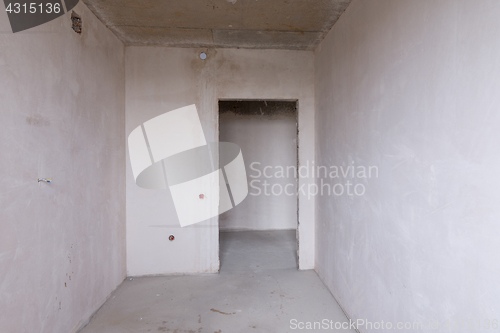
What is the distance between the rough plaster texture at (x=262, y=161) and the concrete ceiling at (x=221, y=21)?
A: 2151 mm

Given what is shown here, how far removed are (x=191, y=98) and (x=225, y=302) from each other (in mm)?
2362

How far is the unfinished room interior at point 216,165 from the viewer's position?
4.00ft

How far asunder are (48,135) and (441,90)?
7.97 feet

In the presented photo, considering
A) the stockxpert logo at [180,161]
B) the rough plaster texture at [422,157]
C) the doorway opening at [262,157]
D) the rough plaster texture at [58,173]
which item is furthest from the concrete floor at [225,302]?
the doorway opening at [262,157]

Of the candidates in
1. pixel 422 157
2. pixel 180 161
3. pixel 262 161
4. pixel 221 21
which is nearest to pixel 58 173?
pixel 180 161

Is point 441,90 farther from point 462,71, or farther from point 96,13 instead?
point 96,13

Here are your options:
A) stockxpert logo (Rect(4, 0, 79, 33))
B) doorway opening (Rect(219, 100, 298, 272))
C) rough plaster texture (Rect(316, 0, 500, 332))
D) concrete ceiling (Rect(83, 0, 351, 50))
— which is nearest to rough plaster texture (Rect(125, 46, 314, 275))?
concrete ceiling (Rect(83, 0, 351, 50))

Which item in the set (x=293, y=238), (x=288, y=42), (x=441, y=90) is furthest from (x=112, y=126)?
(x=293, y=238)

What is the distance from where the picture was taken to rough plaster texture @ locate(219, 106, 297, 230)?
5355 millimetres

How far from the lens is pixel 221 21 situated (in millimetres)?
2719

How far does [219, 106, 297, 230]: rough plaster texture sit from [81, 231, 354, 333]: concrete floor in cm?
169

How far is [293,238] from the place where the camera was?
4.82 m

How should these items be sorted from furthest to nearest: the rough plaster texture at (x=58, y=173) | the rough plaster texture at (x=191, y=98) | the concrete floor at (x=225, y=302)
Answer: the rough plaster texture at (x=191, y=98) → the concrete floor at (x=225, y=302) → the rough plaster texture at (x=58, y=173)

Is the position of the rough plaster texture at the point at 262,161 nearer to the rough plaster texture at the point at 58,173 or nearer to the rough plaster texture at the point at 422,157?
the rough plaster texture at the point at 58,173
